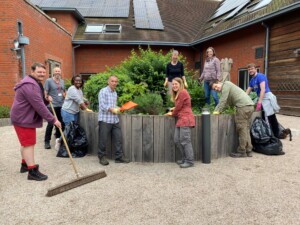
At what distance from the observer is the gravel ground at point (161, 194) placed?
9.87ft

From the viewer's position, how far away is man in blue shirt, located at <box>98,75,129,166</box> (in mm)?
4766

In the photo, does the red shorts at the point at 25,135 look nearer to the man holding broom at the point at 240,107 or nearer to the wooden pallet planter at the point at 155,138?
the wooden pallet planter at the point at 155,138

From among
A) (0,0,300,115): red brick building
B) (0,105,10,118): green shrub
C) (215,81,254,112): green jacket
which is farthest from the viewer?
(0,0,300,115): red brick building

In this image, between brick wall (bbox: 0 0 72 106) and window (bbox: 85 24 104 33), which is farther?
window (bbox: 85 24 104 33)

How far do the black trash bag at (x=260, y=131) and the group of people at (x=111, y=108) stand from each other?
27cm

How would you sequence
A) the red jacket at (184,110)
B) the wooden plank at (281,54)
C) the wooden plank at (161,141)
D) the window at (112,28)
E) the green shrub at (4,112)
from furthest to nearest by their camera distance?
1. the window at (112,28)
2. the wooden plank at (281,54)
3. the green shrub at (4,112)
4. the wooden plank at (161,141)
5. the red jacket at (184,110)

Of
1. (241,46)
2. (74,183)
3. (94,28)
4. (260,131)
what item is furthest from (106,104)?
(94,28)

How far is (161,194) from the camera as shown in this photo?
3.61m

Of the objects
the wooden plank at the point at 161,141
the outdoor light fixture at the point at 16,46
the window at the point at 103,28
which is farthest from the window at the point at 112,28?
the wooden plank at the point at 161,141

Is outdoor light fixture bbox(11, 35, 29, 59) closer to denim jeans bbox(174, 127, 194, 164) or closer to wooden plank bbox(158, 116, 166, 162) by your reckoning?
wooden plank bbox(158, 116, 166, 162)

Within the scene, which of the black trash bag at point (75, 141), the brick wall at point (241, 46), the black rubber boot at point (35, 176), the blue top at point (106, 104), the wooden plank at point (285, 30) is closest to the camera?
the black rubber boot at point (35, 176)

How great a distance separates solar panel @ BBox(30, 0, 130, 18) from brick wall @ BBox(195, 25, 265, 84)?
737cm

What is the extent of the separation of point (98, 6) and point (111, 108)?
17.1 m

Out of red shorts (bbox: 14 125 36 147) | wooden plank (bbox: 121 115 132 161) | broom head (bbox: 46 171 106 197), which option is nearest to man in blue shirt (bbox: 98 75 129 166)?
wooden plank (bbox: 121 115 132 161)
